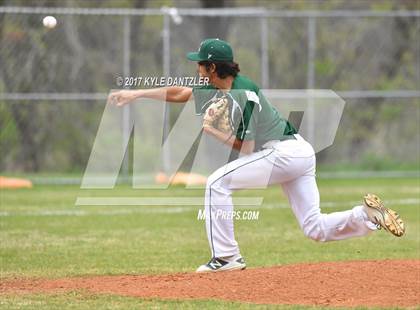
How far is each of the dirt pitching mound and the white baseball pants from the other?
393 millimetres

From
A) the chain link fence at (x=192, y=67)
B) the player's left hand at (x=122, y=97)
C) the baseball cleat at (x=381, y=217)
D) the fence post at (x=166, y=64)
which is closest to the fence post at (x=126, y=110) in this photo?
the chain link fence at (x=192, y=67)

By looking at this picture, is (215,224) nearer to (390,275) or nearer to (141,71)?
(390,275)

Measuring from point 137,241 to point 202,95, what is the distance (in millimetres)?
3892

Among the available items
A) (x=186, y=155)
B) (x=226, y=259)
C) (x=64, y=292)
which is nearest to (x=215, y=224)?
(x=226, y=259)

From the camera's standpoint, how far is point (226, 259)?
877 cm

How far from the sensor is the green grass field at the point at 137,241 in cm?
938

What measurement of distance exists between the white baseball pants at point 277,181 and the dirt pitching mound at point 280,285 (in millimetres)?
393

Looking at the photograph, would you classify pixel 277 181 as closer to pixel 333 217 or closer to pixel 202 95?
pixel 333 217

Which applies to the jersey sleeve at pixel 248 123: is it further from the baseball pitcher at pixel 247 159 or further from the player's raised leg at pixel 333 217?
the player's raised leg at pixel 333 217

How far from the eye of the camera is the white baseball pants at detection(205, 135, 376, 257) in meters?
8.44

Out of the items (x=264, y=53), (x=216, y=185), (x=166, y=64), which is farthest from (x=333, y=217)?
(x=264, y=53)

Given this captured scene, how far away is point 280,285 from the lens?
8102mm

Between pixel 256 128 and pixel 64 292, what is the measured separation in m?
2.27

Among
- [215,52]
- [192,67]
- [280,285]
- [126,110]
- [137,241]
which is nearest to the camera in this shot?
[280,285]
